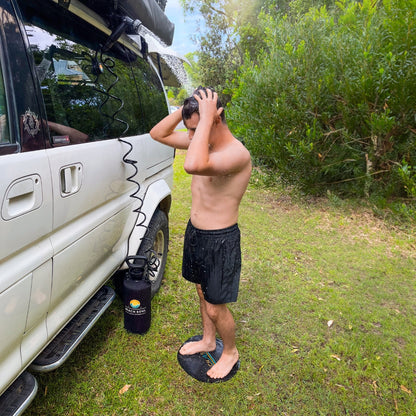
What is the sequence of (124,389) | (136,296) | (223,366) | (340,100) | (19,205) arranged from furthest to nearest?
(340,100) → (136,296) → (223,366) → (124,389) → (19,205)

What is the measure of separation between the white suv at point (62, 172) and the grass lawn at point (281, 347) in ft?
1.68

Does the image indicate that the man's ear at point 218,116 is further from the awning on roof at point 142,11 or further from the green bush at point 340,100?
the green bush at point 340,100

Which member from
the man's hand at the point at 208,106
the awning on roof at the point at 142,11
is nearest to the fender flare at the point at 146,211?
the man's hand at the point at 208,106

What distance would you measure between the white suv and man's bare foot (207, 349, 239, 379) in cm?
86

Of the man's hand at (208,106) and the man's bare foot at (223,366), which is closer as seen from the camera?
the man's hand at (208,106)

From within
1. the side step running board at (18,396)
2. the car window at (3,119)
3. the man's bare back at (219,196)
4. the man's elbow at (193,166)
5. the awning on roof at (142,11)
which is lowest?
the side step running board at (18,396)

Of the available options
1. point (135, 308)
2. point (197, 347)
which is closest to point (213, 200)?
point (135, 308)

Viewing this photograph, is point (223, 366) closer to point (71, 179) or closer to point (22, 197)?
point (71, 179)

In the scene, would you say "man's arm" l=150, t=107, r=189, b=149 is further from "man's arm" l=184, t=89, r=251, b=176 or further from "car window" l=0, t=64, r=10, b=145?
"car window" l=0, t=64, r=10, b=145

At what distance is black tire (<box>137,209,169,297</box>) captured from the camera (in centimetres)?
263

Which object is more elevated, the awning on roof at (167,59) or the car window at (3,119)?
the awning on roof at (167,59)

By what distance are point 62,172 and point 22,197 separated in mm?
272

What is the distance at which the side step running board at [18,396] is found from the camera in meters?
1.36

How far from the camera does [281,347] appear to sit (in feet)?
8.39
